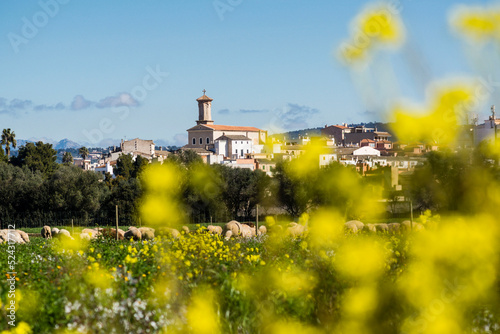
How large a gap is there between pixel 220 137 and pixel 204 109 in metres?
14.9

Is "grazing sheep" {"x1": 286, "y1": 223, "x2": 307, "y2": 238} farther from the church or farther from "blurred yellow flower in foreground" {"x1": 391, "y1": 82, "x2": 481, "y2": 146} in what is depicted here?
the church

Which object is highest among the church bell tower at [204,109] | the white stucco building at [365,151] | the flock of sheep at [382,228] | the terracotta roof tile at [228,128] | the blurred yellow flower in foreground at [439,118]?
the church bell tower at [204,109]

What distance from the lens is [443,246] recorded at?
2.49 m

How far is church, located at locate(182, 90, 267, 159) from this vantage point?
75.0m

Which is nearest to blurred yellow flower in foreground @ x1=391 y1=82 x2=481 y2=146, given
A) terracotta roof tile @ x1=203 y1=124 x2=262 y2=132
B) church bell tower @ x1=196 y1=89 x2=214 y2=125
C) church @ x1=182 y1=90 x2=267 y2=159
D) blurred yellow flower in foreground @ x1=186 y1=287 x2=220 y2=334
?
blurred yellow flower in foreground @ x1=186 y1=287 x2=220 y2=334

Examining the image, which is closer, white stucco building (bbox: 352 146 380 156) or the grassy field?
the grassy field

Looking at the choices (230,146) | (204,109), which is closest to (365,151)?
(230,146)

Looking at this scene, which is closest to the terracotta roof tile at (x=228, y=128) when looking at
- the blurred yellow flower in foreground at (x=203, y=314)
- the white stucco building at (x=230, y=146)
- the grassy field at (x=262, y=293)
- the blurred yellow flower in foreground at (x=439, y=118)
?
the white stucco building at (x=230, y=146)

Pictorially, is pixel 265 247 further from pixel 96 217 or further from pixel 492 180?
pixel 96 217

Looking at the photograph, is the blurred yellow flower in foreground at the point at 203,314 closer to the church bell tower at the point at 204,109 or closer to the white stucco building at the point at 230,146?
the white stucco building at the point at 230,146

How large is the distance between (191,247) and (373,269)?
2.99 m

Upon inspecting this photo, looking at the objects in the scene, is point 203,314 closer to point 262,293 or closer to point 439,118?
point 262,293

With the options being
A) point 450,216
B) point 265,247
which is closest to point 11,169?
point 265,247

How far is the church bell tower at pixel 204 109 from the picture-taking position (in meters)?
88.2
